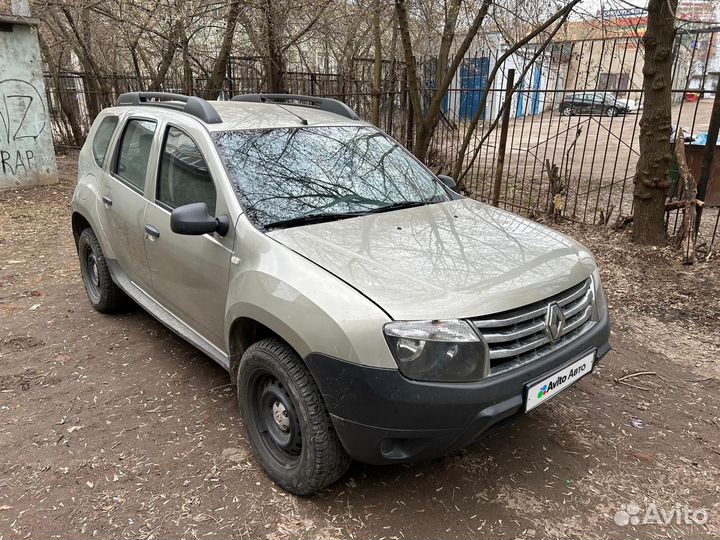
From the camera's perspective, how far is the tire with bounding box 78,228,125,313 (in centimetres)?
442

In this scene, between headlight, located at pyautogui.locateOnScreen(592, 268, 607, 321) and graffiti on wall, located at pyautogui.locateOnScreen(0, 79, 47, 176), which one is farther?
graffiti on wall, located at pyautogui.locateOnScreen(0, 79, 47, 176)

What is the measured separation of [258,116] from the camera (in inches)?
140

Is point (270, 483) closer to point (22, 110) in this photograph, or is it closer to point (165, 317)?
point (165, 317)

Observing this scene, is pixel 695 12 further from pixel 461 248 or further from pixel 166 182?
pixel 166 182

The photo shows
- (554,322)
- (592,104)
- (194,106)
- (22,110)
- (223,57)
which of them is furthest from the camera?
(223,57)

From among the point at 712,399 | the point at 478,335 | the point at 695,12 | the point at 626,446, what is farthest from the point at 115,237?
the point at 695,12

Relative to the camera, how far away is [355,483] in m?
2.69

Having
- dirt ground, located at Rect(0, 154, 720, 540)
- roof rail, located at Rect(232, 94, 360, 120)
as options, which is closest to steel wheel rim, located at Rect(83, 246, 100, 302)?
dirt ground, located at Rect(0, 154, 720, 540)

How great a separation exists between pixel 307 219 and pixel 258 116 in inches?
40.8

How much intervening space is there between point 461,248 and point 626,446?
4.80 ft

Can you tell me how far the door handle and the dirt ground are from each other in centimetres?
95

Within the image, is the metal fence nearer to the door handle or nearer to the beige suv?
Result: the beige suv

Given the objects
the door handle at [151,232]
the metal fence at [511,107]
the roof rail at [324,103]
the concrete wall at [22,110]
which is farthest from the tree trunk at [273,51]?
the door handle at [151,232]

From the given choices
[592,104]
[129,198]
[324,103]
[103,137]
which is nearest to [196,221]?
[129,198]
